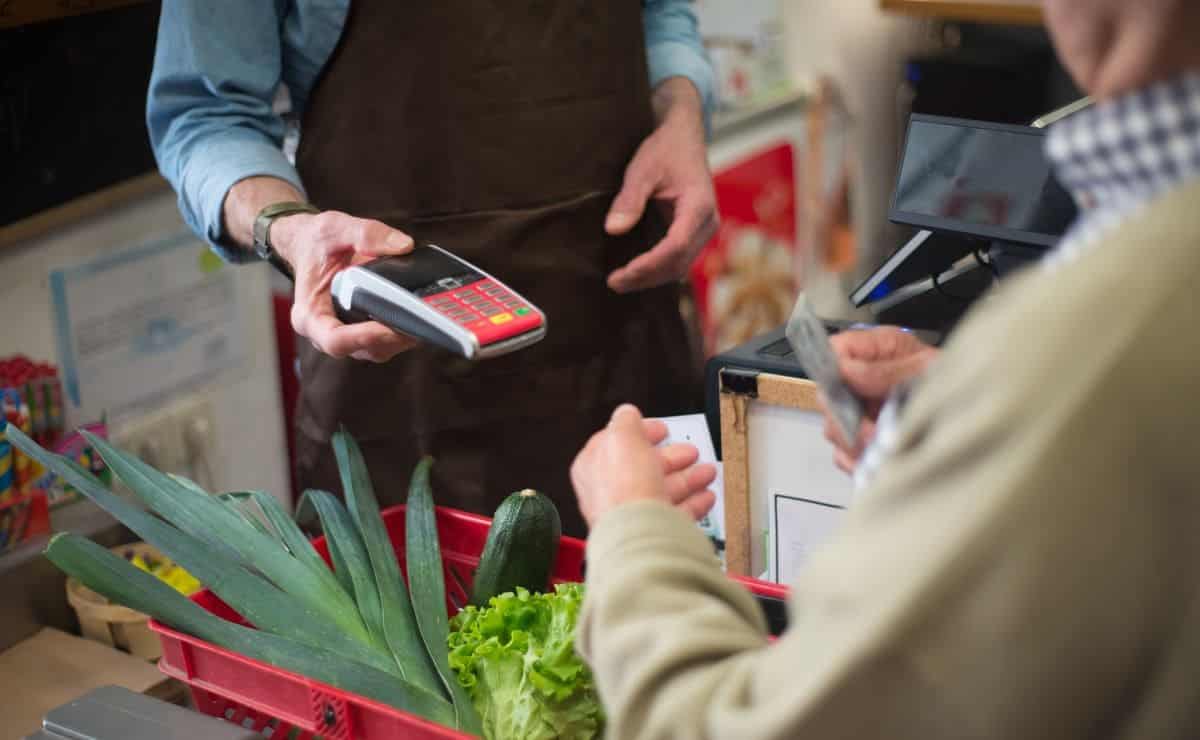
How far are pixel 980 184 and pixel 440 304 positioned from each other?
1.40 feet

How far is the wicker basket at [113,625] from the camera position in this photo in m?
1.32

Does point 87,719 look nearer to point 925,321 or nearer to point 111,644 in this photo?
point 111,644

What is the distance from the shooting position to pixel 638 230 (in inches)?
58.8

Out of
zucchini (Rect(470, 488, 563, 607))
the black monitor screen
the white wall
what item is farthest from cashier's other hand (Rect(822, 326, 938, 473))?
the white wall

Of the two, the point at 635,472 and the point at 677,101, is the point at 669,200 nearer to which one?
the point at 677,101

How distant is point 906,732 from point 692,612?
12 centimetres

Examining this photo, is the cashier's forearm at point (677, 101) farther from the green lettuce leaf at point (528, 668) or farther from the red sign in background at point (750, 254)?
the red sign in background at point (750, 254)

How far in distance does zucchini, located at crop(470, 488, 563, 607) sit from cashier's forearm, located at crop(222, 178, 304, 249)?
1.28 ft

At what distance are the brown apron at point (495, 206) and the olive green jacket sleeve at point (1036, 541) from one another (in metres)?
0.77

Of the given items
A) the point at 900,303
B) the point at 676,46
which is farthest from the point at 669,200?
the point at 900,303

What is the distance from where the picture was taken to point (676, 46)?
1.62 m

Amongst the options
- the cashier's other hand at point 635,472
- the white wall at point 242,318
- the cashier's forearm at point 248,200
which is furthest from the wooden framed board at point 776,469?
the white wall at point 242,318

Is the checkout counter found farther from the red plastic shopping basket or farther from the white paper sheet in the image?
the red plastic shopping basket

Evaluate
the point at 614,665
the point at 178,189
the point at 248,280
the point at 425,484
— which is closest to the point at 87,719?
the point at 425,484
